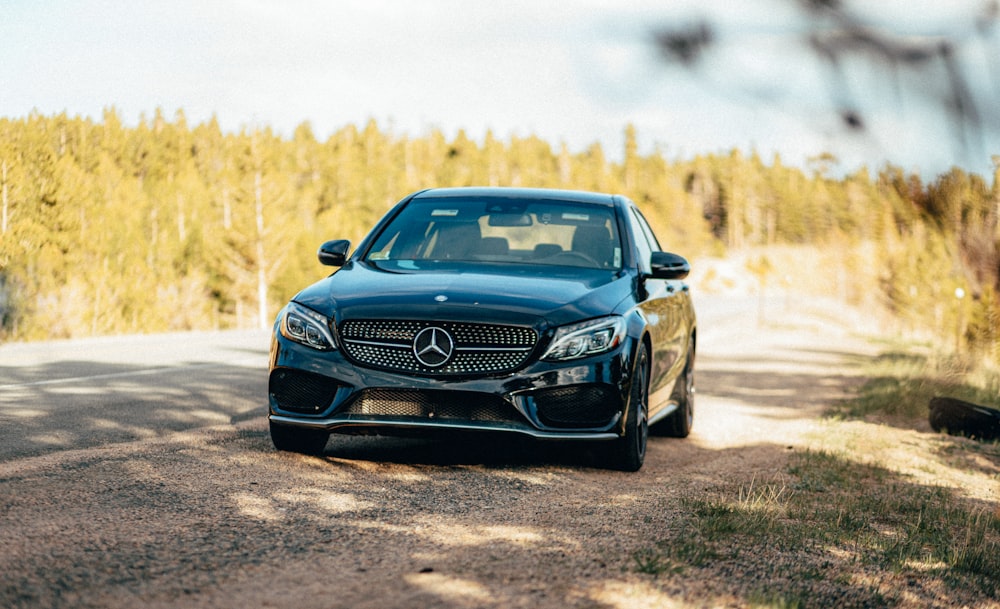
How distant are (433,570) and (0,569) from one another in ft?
4.89

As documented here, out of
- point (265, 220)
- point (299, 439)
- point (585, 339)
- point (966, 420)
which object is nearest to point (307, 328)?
point (299, 439)

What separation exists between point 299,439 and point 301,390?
0.45 m

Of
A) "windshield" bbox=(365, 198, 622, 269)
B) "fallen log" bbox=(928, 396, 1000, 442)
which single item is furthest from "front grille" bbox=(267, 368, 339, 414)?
"fallen log" bbox=(928, 396, 1000, 442)

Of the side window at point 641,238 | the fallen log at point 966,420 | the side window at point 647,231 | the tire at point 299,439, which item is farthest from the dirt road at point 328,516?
the fallen log at point 966,420

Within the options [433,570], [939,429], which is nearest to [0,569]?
[433,570]

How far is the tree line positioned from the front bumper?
164 cm

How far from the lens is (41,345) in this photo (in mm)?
17234

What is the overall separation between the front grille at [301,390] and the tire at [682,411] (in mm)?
3298

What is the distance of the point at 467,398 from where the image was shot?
6.39 meters

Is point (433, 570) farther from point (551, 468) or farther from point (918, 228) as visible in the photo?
point (918, 228)

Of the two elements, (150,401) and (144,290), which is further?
(144,290)

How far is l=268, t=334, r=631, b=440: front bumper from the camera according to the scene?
6.39 m

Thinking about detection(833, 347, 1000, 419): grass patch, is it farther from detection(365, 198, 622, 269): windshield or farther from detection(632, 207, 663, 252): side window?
detection(365, 198, 622, 269): windshield

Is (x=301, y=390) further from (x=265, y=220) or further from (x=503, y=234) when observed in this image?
(x=265, y=220)
